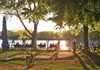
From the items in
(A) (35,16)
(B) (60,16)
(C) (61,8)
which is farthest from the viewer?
(A) (35,16)

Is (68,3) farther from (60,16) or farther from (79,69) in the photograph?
(79,69)

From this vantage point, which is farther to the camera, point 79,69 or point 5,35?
point 5,35

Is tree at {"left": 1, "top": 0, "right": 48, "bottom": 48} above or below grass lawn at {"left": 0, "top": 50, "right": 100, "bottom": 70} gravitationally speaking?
above

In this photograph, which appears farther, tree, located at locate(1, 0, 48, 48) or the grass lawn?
tree, located at locate(1, 0, 48, 48)

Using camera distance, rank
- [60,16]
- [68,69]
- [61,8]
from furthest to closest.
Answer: [60,16], [61,8], [68,69]

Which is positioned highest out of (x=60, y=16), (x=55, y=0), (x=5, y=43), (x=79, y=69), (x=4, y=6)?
(x=4, y=6)

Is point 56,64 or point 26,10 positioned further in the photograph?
point 26,10

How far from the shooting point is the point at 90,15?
41.4 feet

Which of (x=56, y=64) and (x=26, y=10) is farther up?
(x=26, y=10)

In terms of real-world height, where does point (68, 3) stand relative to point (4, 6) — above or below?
below

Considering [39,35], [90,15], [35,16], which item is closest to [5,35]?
[35,16]

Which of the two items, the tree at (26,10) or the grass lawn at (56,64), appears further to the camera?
the tree at (26,10)

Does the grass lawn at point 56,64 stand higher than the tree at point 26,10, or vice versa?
the tree at point 26,10

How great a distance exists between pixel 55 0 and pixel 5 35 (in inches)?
591
